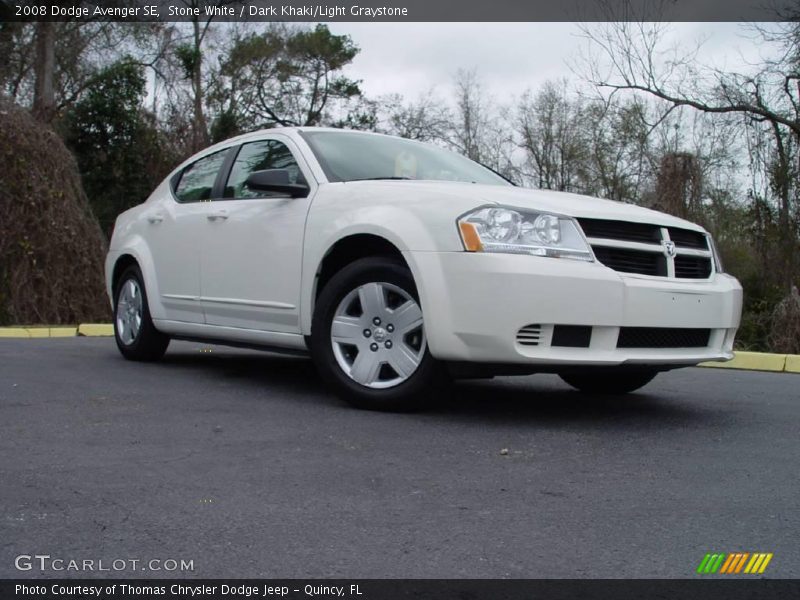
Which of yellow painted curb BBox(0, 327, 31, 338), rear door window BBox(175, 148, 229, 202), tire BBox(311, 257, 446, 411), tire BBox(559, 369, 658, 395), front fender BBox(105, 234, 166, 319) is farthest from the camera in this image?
yellow painted curb BBox(0, 327, 31, 338)

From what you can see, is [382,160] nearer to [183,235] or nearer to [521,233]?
[521,233]

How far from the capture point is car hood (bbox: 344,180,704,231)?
4.46m

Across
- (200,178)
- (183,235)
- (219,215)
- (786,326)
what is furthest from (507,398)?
(786,326)

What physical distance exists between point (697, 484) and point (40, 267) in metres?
10.1

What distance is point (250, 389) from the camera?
5.61m

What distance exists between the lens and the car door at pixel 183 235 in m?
6.17

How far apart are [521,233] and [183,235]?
112 inches

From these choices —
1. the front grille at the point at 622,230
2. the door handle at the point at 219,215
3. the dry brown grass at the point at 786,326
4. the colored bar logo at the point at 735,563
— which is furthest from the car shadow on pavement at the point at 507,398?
the dry brown grass at the point at 786,326

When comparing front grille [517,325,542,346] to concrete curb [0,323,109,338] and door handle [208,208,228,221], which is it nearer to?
door handle [208,208,228,221]

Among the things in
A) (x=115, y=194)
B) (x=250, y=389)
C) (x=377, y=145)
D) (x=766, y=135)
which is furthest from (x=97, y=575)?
(x=115, y=194)

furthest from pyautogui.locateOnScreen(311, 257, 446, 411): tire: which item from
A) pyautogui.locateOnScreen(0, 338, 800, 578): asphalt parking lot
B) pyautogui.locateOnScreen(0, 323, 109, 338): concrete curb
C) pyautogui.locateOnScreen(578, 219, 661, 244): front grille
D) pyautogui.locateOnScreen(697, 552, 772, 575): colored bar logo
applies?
pyautogui.locateOnScreen(0, 323, 109, 338): concrete curb

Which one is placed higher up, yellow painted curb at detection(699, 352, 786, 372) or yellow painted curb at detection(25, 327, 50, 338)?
yellow painted curb at detection(699, 352, 786, 372)

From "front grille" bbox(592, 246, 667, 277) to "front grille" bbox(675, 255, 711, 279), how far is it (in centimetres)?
14

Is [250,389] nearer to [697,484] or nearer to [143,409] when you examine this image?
[143,409]
